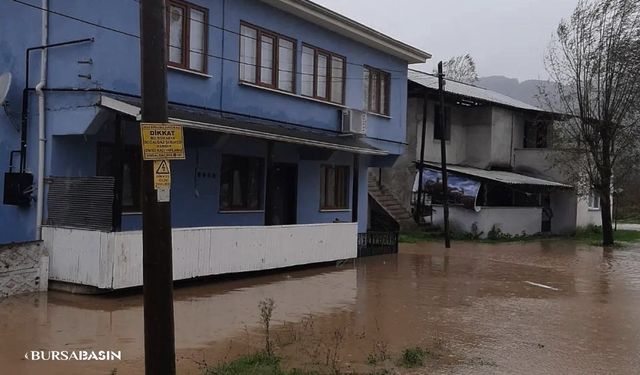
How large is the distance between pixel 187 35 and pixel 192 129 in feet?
7.30

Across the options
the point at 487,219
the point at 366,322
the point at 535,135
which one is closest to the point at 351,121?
the point at 366,322

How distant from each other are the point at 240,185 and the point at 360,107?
18.4ft

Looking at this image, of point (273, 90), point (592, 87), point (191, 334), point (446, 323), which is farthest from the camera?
point (592, 87)

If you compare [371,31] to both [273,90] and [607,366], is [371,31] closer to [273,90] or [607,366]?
[273,90]

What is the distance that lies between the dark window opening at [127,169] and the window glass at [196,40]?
229 cm

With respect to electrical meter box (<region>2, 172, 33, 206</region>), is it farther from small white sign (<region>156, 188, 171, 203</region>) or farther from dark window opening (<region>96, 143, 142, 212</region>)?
small white sign (<region>156, 188, 171, 203</region>)

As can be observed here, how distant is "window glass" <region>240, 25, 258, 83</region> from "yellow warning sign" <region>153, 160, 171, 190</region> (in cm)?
1065

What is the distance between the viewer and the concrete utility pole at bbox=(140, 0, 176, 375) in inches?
227

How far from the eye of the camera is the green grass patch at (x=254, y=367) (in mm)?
6887

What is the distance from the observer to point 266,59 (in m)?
17.2

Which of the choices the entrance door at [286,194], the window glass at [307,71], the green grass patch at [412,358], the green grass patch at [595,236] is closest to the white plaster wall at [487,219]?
the green grass patch at [595,236]

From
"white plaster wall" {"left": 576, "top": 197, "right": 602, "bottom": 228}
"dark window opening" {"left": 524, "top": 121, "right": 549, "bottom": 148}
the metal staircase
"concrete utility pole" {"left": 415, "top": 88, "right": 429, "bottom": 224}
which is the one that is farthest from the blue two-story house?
"white plaster wall" {"left": 576, "top": 197, "right": 602, "bottom": 228}

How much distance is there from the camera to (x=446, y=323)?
10438 mm

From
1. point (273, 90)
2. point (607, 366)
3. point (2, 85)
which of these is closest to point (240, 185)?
point (273, 90)
